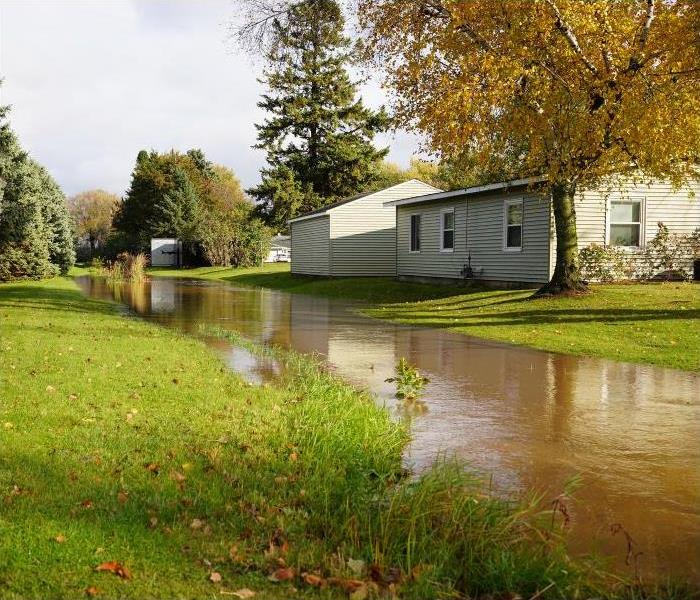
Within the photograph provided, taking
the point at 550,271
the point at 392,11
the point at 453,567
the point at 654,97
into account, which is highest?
the point at 392,11

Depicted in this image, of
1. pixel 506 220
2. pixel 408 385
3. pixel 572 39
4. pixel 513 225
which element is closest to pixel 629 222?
pixel 513 225

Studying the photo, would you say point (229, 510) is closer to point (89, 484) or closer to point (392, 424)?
point (89, 484)

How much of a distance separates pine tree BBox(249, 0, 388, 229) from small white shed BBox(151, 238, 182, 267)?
13.6 metres

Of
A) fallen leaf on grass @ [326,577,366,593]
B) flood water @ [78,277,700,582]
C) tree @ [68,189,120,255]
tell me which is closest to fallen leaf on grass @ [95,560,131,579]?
fallen leaf on grass @ [326,577,366,593]

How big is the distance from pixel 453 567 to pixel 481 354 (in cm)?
782

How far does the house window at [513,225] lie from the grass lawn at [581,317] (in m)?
1.87

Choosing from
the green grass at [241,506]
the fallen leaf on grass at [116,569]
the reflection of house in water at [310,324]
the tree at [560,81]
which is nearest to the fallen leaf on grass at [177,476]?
the green grass at [241,506]

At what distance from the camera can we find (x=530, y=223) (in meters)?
22.8

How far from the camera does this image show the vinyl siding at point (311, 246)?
36562 millimetres

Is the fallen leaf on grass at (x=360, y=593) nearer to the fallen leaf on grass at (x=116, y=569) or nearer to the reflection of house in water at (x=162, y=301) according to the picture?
the fallen leaf on grass at (x=116, y=569)

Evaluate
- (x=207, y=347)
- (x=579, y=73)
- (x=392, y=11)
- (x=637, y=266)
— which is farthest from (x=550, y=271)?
(x=207, y=347)

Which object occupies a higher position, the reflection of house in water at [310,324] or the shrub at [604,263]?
the shrub at [604,263]

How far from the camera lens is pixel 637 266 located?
22.2m

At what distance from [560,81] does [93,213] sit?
326 feet
